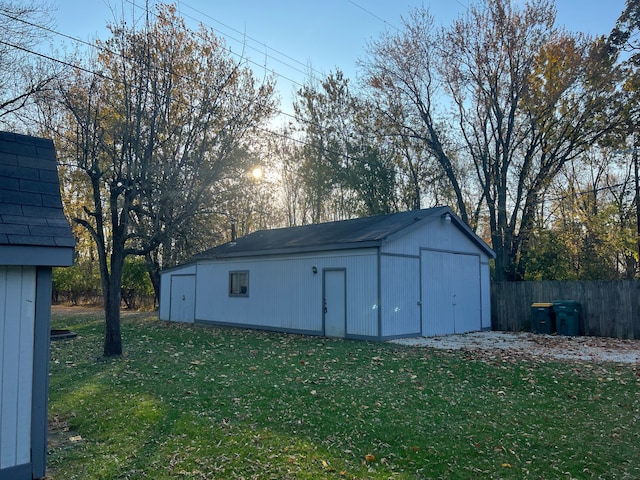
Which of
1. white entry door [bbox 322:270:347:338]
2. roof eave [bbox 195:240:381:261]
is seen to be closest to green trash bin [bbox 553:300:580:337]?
roof eave [bbox 195:240:381:261]

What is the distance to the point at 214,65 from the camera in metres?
15.1

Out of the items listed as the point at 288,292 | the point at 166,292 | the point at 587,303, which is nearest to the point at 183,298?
the point at 166,292

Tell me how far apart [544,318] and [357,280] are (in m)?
6.71

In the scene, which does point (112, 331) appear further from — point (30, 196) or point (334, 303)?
point (30, 196)

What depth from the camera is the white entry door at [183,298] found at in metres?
18.5

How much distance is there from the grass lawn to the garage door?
4.41 meters

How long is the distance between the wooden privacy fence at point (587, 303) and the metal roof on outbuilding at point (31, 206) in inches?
592

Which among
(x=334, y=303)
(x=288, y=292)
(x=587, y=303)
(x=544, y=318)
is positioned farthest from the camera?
(x=544, y=318)

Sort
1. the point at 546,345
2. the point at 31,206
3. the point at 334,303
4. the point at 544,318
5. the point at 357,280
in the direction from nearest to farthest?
the point at 31,206
the point at 546,345
the point at 357,280
the point at 334,303
the point at 544,318

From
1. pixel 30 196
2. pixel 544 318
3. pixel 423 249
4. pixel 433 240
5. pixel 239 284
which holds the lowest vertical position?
pixel 544 318

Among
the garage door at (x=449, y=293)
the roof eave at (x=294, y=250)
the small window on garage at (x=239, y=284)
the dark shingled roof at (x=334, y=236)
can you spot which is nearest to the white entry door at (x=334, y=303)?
the roof eave at (x=294, y=250)

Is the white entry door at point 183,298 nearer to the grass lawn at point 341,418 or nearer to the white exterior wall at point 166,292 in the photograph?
the white exterior wall at point 166,292

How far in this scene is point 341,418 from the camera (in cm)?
553

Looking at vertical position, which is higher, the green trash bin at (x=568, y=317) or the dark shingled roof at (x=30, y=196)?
the dark shingled roof at (x=30, y=196)
